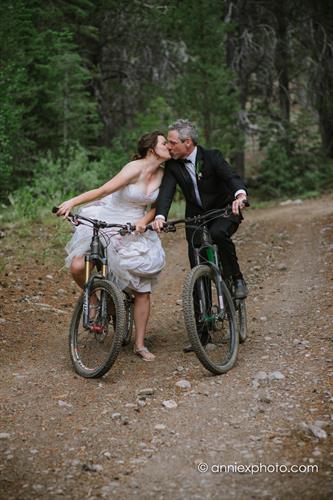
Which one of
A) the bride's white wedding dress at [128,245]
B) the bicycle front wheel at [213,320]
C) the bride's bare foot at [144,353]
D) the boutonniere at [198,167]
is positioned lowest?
the bride's bare foot at [144,353]

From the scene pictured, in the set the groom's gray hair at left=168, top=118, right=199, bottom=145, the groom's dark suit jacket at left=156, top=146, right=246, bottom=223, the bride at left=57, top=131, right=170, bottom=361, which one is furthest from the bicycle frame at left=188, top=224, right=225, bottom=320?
the groom's gray hair at left=168, top=118, right=199, bottom=145

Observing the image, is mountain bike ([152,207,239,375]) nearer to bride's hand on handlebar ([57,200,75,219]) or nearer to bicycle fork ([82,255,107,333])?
bicycle fork ([82,255,107,333])

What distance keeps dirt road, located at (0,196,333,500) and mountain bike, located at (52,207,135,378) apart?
0.54 feet

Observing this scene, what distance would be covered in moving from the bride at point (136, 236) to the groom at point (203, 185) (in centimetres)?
18

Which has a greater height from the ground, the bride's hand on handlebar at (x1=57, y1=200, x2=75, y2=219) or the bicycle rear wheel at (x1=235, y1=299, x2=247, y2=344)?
the bride's hand on handlebar at (x1=57, y1=200, x2=75, y2=219)

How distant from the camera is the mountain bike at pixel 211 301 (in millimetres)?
5297

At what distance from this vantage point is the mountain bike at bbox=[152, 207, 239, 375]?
530 centimetres

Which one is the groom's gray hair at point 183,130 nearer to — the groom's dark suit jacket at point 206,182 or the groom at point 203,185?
the groom at point 203,185

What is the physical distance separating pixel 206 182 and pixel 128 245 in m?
0.92

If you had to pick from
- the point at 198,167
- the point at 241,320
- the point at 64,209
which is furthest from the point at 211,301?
the point at 64,209

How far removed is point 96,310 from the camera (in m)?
5.43

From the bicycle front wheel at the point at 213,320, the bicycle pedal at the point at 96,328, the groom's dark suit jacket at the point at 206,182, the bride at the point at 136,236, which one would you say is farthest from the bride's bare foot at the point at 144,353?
the groom's dark suit jacket at the point at 206,182

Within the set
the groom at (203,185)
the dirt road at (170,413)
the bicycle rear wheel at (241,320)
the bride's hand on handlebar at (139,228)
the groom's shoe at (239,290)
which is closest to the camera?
the dirt road at (170,413)

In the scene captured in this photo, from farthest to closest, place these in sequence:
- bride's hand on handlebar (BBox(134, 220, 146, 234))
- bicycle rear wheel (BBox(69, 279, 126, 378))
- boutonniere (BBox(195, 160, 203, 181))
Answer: boutonniere (BBox(195, 160, 203, 181)) → bride's hand on handlebar (BBox(134, 220, 146, 234)) → bicycle rear wheel (BBox(69, 279, 126, 378))
